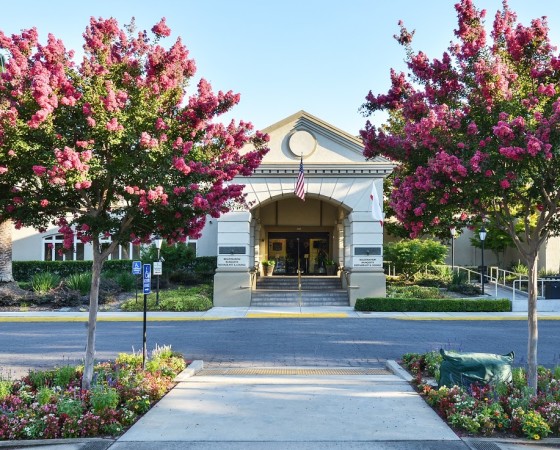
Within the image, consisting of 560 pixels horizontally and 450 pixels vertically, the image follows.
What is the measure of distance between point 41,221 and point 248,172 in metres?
3.19

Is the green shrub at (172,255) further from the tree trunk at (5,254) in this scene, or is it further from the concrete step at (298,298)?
the tree trunk at (5,254)

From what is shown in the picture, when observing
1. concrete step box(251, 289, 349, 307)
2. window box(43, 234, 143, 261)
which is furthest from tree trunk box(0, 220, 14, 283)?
concrete step box(251, 289, 349, 307)

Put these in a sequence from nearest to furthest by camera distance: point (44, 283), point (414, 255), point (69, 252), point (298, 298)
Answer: point (44, 283), point (298, 298), point (414, 255), point (69, 252)

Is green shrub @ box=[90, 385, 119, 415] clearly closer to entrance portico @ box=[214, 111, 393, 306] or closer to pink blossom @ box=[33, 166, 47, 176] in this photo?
pink blossom @ box=[33, 166, 47, 176]

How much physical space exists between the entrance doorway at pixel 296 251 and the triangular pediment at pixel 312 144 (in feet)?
26.1

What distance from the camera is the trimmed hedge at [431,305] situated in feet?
72.1

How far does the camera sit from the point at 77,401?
22.6 feet

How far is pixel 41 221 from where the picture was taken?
8148 mm

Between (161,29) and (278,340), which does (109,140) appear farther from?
(278,340)

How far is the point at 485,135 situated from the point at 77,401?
21.1ft

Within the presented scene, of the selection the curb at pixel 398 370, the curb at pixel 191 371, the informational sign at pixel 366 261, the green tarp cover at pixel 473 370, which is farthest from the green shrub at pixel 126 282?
the green tarp cover at pixel 473 370

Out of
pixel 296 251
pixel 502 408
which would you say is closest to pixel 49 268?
pixel 296 251

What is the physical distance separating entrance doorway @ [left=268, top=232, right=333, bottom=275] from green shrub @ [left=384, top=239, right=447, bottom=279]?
13.1ft

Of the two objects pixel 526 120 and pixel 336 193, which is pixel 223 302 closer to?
pixel 336 193
